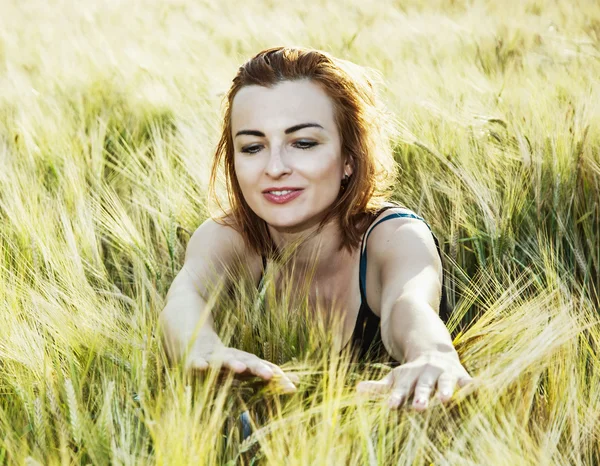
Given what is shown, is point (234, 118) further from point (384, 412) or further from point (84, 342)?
point (384, 412)

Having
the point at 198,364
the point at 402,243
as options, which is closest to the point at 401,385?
the point at 198,364

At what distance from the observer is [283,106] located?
1.50 meters

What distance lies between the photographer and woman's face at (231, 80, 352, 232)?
147 centimetres

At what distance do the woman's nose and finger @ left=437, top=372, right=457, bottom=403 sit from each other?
2.04 feet

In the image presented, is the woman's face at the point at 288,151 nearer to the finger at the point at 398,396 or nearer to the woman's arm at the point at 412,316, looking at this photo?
the woman's arm at the point at 412,316

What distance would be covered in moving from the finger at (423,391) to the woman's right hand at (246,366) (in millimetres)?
171

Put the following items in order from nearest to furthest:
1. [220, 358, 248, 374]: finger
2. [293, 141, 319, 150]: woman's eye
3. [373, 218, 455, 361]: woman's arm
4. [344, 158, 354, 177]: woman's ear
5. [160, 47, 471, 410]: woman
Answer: [220, 358, 248, 374]: finger → [373, 218, 455, 361]: woman's arm → [160, 47, 471, 410]: woman → [293, 141, 319, 150]: woman's eye → [344, 158, 354, 177]: woman's ear

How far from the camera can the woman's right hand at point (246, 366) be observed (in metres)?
0.98

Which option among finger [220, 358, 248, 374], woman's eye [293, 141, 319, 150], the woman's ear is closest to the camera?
finger [220, 358, 248, 374]

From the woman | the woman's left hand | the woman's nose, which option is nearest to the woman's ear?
the woman

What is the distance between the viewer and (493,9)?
481 centimetres

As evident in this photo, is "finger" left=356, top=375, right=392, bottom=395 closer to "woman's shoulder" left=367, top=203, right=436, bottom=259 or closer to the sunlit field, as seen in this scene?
the sunlit field

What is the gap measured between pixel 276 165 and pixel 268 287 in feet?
0.97

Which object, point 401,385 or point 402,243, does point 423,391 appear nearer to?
point 401,385
